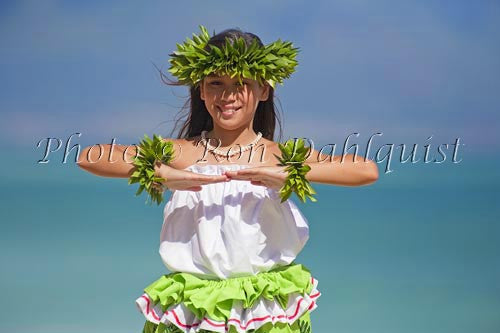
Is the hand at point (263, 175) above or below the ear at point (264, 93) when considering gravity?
below

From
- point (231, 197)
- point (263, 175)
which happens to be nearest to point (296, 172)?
point (263, 175)

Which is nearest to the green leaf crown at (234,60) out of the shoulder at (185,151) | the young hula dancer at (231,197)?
the young hula dancer at (231,197)

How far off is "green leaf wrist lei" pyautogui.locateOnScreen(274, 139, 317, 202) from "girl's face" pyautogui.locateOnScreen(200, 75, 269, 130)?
0.23m

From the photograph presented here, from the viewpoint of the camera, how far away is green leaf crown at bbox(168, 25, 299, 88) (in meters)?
2.77

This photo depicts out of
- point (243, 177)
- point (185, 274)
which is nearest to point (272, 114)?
point (243, 177)

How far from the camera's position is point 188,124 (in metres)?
3.09

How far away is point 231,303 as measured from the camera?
269 centimetres

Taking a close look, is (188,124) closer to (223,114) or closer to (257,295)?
(223,114)

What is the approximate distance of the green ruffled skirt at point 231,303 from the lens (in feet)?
8.77

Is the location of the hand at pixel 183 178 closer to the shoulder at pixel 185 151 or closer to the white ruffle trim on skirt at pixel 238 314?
the shoulder at pixel 185 151

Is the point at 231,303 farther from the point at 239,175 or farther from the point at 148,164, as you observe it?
the point at 148,164

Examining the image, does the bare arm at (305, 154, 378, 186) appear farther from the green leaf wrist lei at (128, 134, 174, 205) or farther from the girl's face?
the green leaf wrist lei at (128, 134, 174, 205)

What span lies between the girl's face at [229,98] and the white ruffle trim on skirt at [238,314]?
59 centimetres

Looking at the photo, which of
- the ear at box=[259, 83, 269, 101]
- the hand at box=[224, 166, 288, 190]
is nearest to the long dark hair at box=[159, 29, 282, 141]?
the ear at box=[259, 83, 269, 101]
